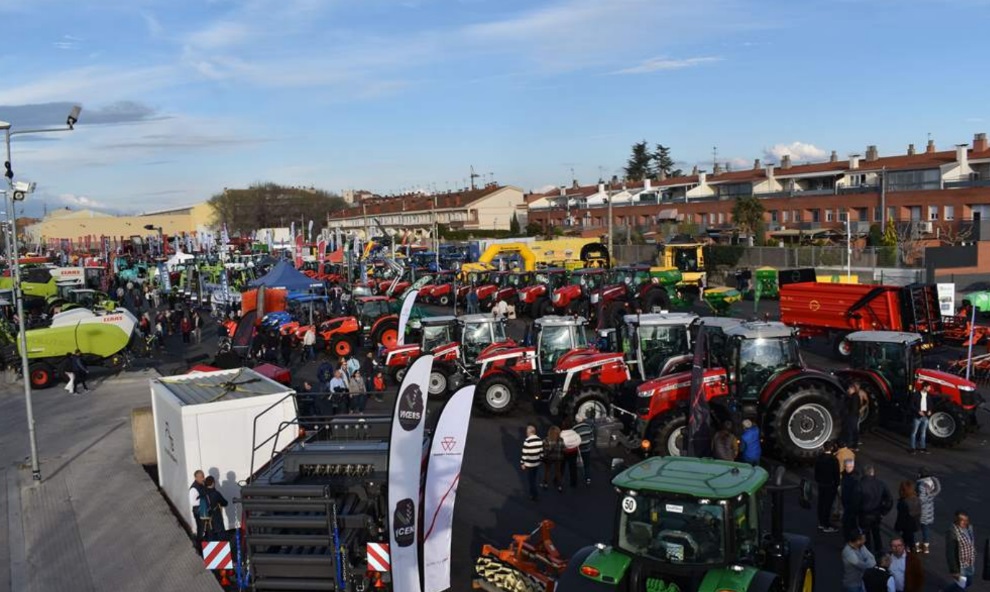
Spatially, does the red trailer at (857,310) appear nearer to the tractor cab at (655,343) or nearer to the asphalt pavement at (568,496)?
the asphalt pavement at (568,496)

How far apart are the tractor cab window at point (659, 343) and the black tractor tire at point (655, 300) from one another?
36.8 feet

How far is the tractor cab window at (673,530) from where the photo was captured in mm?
6262

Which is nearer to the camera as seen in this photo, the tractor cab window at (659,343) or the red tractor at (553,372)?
the red tractor at (553,372)

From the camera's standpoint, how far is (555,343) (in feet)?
54.8

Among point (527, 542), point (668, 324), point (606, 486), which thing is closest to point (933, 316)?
point (668, 324)

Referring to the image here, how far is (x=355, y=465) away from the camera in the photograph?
861 centimetres

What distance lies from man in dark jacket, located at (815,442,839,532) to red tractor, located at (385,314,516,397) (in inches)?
323

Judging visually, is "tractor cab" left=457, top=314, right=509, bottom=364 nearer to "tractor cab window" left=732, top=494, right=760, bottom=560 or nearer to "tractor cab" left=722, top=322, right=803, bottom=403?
"tractor cab" left=722, top=322, right=803, bottom=403

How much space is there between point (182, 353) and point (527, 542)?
21.2 metres

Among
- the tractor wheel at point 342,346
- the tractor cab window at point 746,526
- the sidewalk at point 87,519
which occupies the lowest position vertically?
the sidewalk at point 87,519

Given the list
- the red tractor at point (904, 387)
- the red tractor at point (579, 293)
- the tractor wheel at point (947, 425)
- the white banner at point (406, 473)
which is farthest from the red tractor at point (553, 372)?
the red tractor at point (579, 293)

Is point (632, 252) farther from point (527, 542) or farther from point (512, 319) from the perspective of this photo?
point (527, 542)

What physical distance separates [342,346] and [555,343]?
1006 cm

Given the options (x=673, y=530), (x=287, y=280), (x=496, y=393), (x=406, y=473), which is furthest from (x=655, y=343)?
(x=287, y=280)
